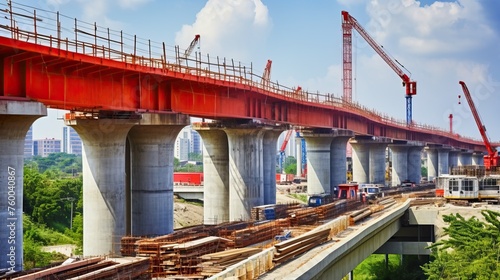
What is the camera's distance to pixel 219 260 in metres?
27.7

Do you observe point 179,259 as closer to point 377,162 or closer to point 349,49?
point 377,162

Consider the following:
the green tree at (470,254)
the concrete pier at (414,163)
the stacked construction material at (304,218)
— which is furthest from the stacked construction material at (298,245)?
the concrete pier at (414,163)

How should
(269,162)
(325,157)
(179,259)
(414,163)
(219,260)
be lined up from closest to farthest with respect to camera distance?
(179,259), (219,260), (269,162), (325,157), (414,163)

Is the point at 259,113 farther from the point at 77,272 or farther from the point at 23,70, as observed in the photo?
the point at 77,272

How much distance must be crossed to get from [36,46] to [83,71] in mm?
4601

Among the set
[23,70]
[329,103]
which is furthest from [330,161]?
[23,70]

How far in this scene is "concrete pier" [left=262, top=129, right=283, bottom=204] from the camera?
218ft

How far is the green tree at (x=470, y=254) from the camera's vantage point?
120 feet

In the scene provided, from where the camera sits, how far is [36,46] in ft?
98.0

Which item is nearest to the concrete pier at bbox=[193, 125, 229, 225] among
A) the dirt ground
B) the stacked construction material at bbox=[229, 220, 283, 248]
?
the stacked construction material at bbox=[229, 220, 283, 248]

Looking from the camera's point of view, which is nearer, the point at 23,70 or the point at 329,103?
the point at 23,70

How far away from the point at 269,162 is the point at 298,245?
36.4m

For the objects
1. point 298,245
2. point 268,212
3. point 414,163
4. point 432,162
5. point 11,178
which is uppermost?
point 432,162

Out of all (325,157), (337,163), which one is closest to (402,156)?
(337,163)
